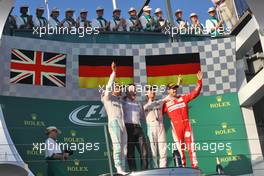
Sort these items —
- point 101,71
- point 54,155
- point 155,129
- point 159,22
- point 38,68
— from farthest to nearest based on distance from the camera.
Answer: point 159,22 < point 101,71 < point 38,68 < point 155,129 < point 54,155

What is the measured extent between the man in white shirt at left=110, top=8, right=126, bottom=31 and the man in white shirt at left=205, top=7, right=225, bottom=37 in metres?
2.03

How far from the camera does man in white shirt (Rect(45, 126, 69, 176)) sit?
8371 millimetres

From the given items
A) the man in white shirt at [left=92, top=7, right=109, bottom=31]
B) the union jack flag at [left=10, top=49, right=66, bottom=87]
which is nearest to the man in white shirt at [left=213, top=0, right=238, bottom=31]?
the man in white shirt at [left=92, top=7, right=109, bottom=31]

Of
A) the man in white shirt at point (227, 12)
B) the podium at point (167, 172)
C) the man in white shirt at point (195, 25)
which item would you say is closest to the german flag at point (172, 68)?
the man in white shirt at point (195, 25)

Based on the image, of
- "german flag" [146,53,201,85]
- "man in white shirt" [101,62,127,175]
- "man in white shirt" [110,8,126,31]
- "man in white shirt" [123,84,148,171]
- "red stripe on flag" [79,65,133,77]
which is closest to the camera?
"man in white shirt" [101,62,127,175]

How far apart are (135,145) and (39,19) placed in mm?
3998

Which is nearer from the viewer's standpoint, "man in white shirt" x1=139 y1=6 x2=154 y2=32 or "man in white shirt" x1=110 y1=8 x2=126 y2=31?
"man in white shirt" x1=110 y1=8 x2=126 y2=31

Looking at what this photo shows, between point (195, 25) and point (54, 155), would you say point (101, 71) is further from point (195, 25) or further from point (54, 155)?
point (54, 155)

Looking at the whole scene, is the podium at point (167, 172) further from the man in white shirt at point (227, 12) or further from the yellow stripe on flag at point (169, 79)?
the man in white shirt at point (227, 12)

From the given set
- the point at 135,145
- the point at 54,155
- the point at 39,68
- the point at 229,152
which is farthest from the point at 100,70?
the point at 229,152

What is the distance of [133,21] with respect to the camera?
11.3m

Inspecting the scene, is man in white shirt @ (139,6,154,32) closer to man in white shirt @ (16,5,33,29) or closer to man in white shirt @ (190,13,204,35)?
man in white shirt @ (190,13,204,35)

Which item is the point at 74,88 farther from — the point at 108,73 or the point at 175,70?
the point at 175,70

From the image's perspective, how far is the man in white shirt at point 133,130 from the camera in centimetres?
849
